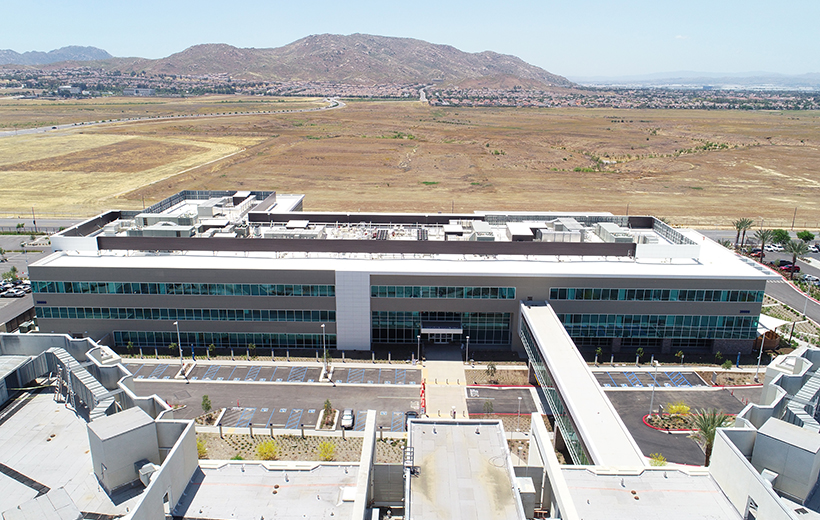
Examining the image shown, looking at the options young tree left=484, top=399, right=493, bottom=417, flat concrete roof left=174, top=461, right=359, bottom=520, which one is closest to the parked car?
young tree left=484, top=399, right=493, bottom=417

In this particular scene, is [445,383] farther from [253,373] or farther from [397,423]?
[253,373]

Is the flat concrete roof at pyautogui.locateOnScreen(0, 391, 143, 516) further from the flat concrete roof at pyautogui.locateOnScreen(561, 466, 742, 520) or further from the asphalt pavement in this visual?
the asphalt pavement

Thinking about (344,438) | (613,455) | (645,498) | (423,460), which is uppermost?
(423,460)

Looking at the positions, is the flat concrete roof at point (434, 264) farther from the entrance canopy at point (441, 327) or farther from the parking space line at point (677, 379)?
the parking space line at point (677, 379)

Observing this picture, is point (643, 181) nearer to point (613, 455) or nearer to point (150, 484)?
point (613, 455)

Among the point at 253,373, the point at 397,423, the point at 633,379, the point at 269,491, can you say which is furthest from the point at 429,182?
the point at 269,491

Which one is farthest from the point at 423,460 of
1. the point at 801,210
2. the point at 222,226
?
the point at 801,210
